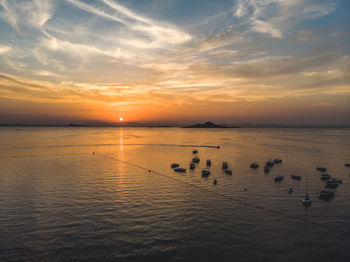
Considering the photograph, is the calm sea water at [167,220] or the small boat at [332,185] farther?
the small boat at [332,185]

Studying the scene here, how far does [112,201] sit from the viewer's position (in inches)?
2048

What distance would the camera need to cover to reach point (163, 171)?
8925cm

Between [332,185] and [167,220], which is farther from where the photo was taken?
[332,185]

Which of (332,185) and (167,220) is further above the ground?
(332,185)

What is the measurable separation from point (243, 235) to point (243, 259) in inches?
259

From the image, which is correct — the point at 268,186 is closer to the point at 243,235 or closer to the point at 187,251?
the point at 243,235

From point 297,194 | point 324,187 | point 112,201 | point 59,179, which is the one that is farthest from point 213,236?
point 59,179

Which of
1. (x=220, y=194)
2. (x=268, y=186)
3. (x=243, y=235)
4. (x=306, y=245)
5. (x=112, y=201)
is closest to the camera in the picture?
(x=306, y=245)

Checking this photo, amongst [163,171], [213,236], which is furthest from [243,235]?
[163,171]

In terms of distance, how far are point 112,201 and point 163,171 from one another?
38.7m

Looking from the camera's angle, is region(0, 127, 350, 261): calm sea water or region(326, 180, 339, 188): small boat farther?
region(326, 180, 339, 188): small boat

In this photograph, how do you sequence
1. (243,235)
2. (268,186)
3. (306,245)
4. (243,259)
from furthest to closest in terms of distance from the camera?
(268,186)
(243,235)
(306,245)
(243,259)

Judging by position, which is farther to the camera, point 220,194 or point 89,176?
point 89,176

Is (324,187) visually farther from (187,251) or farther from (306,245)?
(187,251)
